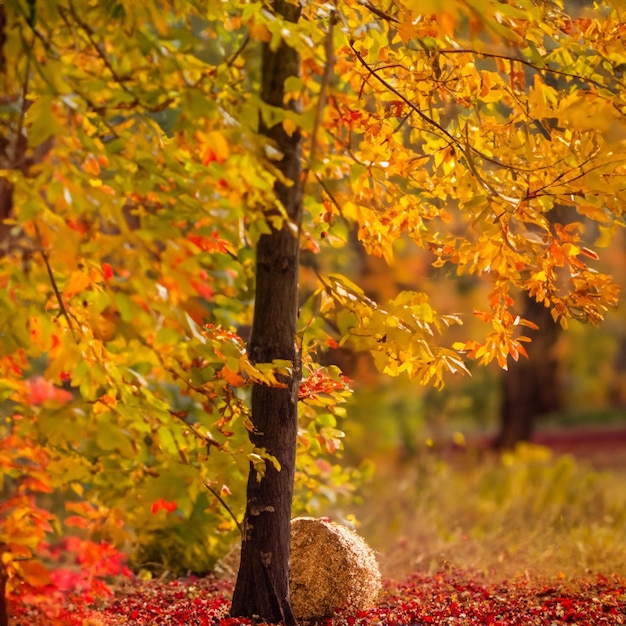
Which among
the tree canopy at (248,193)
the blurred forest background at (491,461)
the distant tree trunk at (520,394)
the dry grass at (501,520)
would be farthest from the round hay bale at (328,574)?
the distant tree trunk at (520,394)

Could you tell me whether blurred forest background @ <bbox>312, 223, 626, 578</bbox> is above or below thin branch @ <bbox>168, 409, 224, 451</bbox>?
below

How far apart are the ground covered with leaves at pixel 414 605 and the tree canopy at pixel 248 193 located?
1.77 ft

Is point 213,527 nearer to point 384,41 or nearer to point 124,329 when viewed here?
point 124,329

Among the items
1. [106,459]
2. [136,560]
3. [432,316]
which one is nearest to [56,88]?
[432,316]

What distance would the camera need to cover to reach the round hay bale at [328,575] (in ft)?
13.5

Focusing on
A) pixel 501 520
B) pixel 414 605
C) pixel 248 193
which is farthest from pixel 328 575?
pixel 501 520

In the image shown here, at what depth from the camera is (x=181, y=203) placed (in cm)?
318

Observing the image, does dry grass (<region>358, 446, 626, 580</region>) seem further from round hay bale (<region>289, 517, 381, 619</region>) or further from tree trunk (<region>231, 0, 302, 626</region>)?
tree trunk (<region>231, 0, 302, 626</region>)

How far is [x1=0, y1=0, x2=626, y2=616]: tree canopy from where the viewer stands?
2.84 m

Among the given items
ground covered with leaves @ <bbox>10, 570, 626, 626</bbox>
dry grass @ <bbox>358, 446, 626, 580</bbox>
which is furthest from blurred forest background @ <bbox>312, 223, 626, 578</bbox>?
ground covered with leaves @ <bbox>10, 570, 626, 626</bbox>

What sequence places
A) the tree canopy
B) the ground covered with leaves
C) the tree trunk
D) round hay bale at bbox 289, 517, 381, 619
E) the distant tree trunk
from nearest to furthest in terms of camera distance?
the tree canopy
the tree trunk
the ground covered with leaves
round hay bale at bbox 289, 517, 381, 619
the distant tree trunk

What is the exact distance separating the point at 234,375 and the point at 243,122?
1005 millimetres

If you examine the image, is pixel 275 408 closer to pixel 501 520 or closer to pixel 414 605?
pixel 414 605

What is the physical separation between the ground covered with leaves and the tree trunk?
21cm
